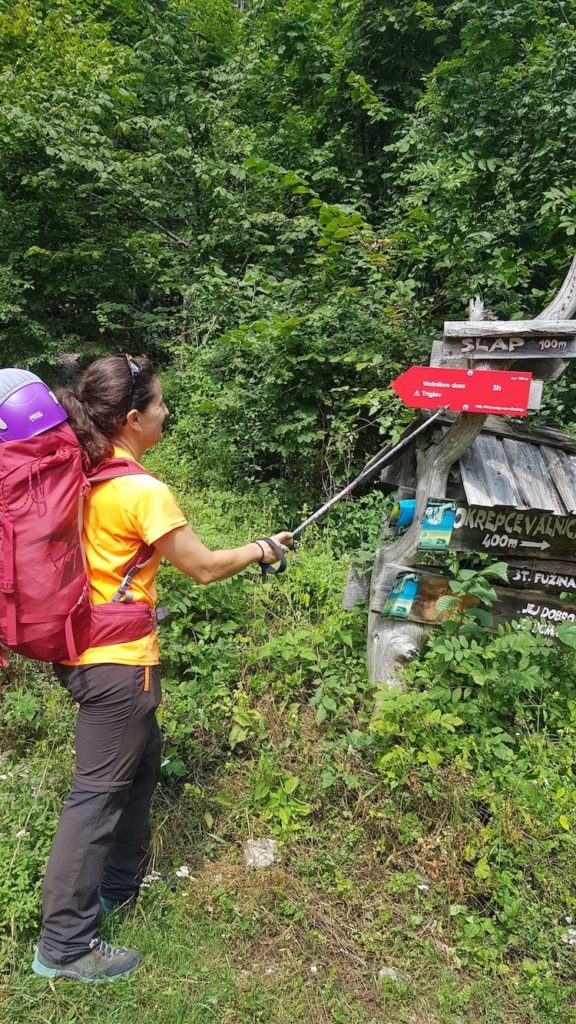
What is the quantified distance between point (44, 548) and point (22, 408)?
0.44 metres

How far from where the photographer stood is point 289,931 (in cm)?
221

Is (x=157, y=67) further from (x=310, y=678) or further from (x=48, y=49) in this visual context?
(x=310, y=678)

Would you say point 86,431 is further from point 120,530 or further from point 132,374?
point 120,530

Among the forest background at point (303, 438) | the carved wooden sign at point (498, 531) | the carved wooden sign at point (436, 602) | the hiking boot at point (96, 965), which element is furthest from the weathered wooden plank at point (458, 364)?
the hiking boot at point (96, 965)

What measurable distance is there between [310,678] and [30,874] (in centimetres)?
157

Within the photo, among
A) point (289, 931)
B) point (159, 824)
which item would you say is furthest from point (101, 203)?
point (289, 931)

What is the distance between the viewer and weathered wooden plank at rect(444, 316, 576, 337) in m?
2.40

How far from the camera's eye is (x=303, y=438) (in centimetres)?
498

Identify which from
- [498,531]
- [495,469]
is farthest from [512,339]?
[498,531]

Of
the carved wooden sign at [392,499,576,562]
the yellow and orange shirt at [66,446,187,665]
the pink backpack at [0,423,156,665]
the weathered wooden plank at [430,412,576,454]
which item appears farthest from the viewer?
the weathered wooden plank at [430,412,576,454]

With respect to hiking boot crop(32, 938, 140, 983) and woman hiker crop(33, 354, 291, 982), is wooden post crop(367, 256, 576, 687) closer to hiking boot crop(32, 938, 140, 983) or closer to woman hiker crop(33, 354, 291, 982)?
woman hiker crop(33, 354, 291, 982)

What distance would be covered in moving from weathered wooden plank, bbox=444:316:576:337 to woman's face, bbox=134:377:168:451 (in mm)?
1326

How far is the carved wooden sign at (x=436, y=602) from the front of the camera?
2830 millimetres

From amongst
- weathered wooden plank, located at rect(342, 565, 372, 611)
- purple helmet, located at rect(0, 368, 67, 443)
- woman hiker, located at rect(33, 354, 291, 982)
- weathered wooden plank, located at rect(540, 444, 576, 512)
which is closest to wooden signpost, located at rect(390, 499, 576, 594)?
weathered wooden plank, located at rect(540, 444, 576, 512)
